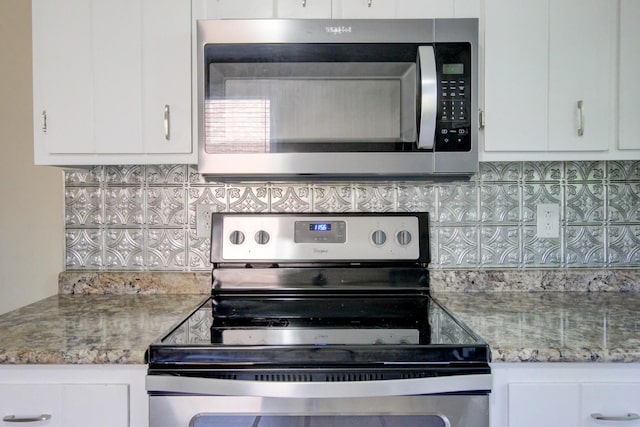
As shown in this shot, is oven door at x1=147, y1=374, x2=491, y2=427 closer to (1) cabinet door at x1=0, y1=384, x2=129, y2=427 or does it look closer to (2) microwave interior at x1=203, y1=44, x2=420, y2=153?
(1) cabinet door at x1=0, y1=384, x2=129, y2=427

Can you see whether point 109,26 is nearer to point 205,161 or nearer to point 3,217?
point 205,161

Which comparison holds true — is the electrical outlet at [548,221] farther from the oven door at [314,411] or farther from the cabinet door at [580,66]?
the oven door at [314,411]

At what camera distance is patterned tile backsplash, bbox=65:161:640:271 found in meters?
1.70

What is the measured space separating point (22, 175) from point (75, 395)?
1088 mm

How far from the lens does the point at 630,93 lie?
1.41 meters

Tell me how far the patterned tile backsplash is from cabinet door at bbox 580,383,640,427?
685 millimetres

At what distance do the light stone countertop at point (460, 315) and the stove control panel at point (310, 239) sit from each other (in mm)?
176

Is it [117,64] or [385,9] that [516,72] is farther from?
[117,64]

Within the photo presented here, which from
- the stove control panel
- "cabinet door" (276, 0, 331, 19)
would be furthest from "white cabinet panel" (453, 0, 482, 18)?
the stove control panel

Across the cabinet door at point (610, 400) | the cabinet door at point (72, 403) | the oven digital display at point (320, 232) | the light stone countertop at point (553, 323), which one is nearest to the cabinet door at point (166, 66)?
the oven digital display at point (320, 232)

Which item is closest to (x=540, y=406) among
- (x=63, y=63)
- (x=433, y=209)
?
(x=433, y=209)

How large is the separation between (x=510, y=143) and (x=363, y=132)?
1.48 feet

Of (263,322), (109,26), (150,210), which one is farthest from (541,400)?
(109,26)

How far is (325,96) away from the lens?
4.45ft
